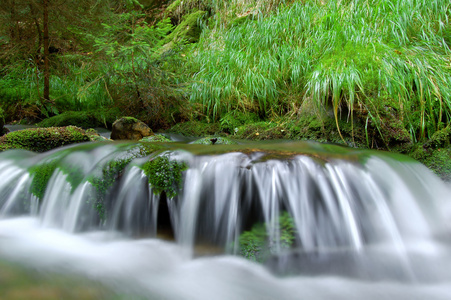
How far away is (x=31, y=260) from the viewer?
1.70 meters

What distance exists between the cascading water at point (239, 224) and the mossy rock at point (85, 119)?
10.8ft

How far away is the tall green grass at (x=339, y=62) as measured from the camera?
3.40 meters

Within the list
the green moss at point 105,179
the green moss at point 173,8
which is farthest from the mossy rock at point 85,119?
the green moss at point 173,8

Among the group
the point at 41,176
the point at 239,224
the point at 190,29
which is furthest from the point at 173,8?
the point at 239,224

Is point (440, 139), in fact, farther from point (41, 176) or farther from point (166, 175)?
point (41, 176)

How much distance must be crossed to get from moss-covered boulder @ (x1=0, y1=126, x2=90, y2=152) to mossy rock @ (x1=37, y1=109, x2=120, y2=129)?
203cm

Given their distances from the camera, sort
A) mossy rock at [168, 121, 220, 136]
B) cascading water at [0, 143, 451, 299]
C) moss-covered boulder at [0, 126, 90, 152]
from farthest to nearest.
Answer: mossy rock at [168, 121, 220, 136] < moss-covered boulder at [0, 126, 90, 152] < cascading water at [0, 143, 451, 299]

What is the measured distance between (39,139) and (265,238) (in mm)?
2996

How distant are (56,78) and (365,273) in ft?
24.5

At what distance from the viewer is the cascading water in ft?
5.28

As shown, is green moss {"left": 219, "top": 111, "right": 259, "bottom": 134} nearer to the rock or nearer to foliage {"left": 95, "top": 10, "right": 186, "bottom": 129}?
foliage {"left": 95, "top": 10, "right": 186, "bottom": 129}

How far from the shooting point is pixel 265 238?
71.4 inches

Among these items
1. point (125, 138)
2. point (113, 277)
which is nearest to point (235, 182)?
point (113, 277)

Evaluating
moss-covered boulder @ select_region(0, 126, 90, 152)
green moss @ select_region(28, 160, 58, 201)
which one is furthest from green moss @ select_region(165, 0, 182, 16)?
green moss @ select_region(28, 160, 58, 201)
